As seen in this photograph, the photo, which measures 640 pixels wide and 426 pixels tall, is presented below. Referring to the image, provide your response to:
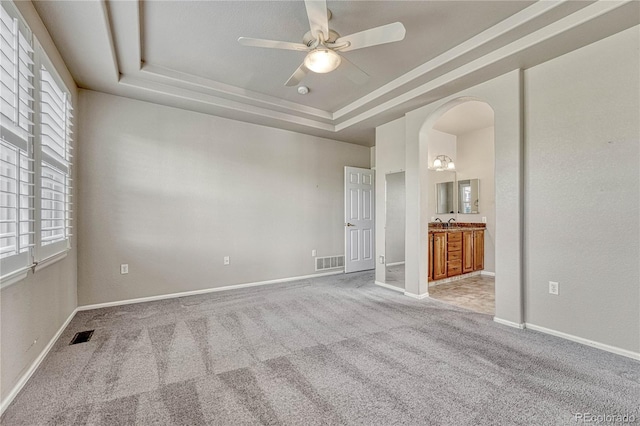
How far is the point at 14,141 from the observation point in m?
1.73

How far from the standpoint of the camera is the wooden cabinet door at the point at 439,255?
4363 millimetres

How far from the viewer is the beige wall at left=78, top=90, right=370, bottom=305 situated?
339 centimetres

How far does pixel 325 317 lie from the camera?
309cm

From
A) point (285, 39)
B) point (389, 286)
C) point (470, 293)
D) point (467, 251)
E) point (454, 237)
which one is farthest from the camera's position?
point (467, 251)

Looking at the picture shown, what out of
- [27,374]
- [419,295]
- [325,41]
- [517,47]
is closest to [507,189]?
[517,47]

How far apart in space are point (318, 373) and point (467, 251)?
3957mm

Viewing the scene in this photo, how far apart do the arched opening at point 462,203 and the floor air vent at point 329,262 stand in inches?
66.2

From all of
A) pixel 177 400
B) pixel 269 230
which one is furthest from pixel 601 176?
pixel 269 230

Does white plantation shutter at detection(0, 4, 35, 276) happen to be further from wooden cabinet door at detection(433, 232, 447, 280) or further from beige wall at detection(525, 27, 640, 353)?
wooden cabinet door at detection(433, 232, 447, 280)

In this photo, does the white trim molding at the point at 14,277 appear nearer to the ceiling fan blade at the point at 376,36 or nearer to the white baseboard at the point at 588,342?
the ceiling fan blade at the point at 376,36

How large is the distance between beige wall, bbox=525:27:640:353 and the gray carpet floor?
34 cm

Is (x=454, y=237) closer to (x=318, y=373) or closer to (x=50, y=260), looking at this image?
(x=318, y=373)

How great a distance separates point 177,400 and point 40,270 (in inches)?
60.9

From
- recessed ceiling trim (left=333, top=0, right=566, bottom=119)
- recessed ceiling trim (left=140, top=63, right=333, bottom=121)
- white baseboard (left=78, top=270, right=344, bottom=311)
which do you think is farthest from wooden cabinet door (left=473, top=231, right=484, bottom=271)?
recessed ceiling trim (left=140, top=63, right=333, bottom=121)
